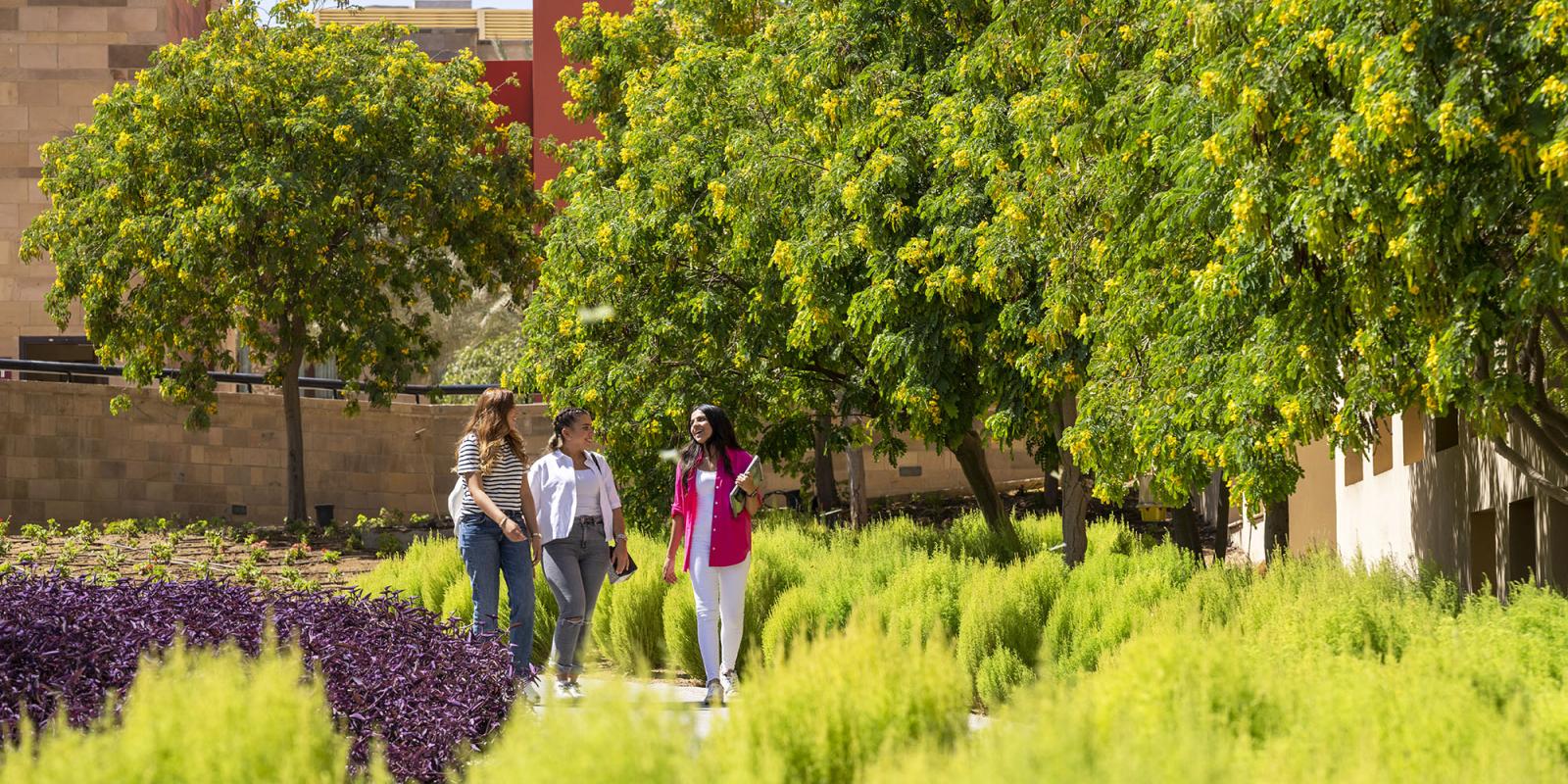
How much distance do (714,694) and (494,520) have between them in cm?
150

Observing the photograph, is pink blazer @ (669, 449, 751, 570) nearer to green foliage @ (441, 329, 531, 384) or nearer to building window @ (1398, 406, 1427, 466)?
building window @ (1398, 406, 1427, 466)

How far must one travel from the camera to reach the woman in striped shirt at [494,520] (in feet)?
29.5

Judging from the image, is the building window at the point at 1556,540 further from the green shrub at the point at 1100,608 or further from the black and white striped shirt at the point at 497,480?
the black and white striped shirt at the point at 497,480

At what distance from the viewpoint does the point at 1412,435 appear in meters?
15.5

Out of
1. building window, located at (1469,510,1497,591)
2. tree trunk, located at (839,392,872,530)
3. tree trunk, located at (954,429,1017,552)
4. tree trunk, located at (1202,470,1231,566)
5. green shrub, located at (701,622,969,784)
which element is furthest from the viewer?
tree trunk, located at (839,392,872,530)

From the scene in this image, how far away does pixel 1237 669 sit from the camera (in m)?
5.43

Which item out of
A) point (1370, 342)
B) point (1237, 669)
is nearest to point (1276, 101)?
point (1370, 342)

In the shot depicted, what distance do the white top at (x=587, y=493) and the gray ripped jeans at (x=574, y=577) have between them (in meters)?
0.04

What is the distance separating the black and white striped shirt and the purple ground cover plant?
0.71 m

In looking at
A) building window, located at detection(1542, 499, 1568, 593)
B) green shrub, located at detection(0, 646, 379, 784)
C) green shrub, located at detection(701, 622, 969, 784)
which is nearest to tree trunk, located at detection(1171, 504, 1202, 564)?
building window, located at detection(1542, 499, 1568, 593)

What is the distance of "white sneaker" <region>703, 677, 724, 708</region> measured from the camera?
9039mm

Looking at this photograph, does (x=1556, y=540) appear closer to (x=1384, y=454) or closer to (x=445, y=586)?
(x=1384, y=454)

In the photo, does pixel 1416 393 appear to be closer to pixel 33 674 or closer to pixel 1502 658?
pixel 1502 658

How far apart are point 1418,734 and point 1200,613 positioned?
4.14 meters
